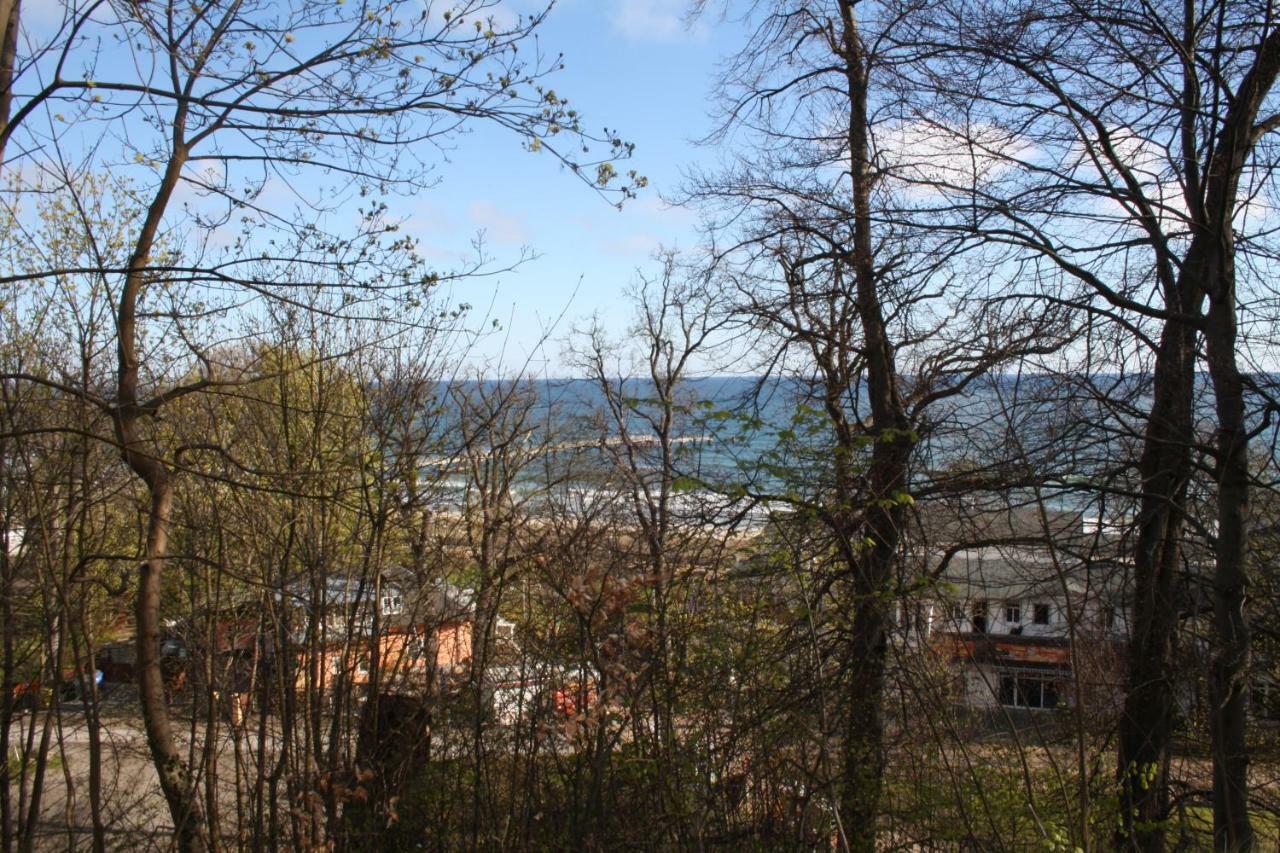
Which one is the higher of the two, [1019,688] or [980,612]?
[980,612]

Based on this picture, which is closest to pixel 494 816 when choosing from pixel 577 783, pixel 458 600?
pixel 577 783

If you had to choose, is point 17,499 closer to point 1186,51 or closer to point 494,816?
point 494,816

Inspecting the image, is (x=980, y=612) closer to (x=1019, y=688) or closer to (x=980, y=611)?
(x=980, y=611)

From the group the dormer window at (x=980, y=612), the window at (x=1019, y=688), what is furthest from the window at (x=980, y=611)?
the window at (x=1019, y=688)

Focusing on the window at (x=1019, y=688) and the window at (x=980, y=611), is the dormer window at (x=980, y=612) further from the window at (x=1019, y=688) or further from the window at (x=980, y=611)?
the window at (x=1019, y=688)

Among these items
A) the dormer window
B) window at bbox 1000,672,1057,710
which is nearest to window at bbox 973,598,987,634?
the dormer window

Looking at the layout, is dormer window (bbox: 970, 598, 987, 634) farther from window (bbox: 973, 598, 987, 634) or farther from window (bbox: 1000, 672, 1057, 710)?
window (bbox: 1000, 672, 1057, 710)

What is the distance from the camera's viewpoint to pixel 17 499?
5.70 m

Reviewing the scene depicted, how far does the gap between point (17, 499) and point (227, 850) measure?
2551mm

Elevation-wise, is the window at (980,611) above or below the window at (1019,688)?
above

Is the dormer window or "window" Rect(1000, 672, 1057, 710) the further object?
the dormer window

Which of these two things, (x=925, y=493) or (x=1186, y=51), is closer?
(x=1186, y=51)

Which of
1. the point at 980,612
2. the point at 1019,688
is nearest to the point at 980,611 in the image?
the point at 980,612

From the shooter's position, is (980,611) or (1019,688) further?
(980,611)
